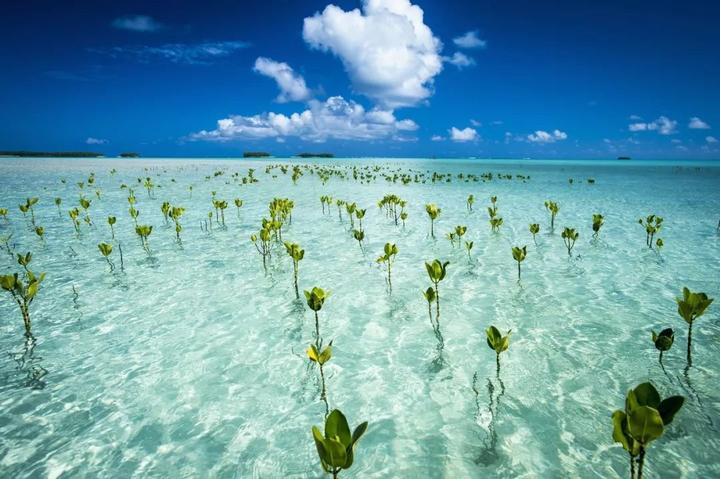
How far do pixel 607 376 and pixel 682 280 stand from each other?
4809 millimetres

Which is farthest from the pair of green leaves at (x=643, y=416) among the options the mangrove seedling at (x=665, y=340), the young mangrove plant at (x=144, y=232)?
the young mangrove plant at (x=144, y=232)

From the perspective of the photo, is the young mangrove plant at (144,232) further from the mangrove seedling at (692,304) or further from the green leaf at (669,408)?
the mangrove seedling at (692,304)

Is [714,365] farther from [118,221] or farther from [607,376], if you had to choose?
[118,221]

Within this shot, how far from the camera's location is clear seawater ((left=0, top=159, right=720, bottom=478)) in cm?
344

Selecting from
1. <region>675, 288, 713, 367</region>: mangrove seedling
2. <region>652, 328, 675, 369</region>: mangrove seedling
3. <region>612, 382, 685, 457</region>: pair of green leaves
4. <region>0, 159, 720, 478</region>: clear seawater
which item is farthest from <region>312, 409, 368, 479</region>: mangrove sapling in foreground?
<region>675, 288, 713, 367</region>: mangrove seedling

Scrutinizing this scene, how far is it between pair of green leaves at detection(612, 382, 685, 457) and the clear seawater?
112cm

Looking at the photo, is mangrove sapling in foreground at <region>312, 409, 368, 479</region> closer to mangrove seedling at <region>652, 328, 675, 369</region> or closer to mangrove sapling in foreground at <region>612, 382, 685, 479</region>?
mangrove sapling in foreground at <region>612, 382, 685, 479</region>

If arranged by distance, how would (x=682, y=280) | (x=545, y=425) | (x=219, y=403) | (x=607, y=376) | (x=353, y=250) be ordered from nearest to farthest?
(x=545, y=425) → (x=219, y=403) → (x=607, y=376) → (x=682, y=280) → (x=353, y=250)

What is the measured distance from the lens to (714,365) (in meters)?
4.56

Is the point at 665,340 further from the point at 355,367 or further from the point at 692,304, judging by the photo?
the point at 355,367

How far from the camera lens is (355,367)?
4.84 metres

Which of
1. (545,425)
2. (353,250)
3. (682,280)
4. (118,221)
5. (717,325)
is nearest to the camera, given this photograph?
(545,425)

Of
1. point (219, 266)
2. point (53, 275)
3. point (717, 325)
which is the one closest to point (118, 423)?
point (219, 266)

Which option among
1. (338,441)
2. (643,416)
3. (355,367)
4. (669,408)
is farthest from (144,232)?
(669,408)
